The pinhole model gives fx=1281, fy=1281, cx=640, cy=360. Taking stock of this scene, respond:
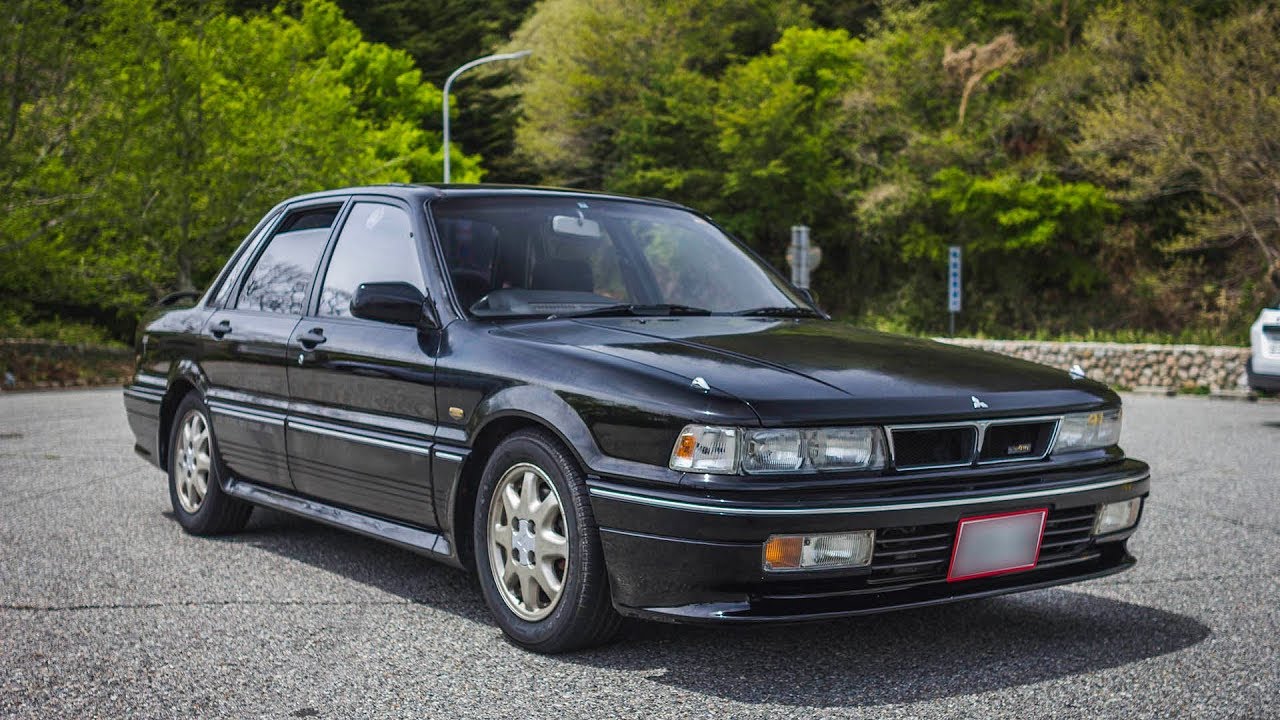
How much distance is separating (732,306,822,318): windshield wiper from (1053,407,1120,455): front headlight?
1.29 m

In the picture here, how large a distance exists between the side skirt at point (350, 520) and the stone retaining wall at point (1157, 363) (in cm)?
1434

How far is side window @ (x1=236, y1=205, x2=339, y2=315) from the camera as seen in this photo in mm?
5539

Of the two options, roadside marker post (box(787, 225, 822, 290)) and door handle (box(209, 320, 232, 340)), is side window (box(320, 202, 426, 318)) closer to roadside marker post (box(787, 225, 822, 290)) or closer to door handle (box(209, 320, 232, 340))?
door handle (box(209, 320, 232, 340))

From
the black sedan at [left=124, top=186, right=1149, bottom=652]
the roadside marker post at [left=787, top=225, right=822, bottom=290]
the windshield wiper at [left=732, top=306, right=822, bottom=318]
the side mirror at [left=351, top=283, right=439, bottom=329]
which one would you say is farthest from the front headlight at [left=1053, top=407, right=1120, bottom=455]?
the roadside marker post at [left=787, top=225, right=822, bottom=290]

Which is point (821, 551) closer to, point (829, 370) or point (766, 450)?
point (766, 450)

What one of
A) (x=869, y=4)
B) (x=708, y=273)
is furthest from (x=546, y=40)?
(x=708, y=273)

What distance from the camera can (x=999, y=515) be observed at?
380 centimetres

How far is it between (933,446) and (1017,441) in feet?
1.20

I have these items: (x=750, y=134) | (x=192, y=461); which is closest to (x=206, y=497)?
(x=192, y=461)

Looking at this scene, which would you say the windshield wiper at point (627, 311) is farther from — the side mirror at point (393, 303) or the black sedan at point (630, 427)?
the side mirror at point (393, 303)

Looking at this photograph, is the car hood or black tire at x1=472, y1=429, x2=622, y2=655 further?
black tire at x1=472, y1=429, x2=622, y2=655

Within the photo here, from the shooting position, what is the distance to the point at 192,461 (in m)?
6.27

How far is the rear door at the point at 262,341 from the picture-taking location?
546cm

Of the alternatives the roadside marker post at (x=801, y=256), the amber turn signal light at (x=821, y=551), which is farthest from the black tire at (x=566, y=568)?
the roadside marker post at (x=801, y=256)
